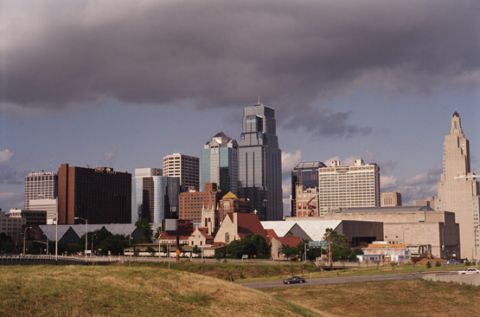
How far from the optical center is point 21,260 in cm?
14162

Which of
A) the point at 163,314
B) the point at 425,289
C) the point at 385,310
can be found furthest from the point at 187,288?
the point at 425,289

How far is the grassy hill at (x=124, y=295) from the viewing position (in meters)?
39.8

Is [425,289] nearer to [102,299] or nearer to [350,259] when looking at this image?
[102,299]

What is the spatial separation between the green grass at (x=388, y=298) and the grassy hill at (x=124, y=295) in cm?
2046

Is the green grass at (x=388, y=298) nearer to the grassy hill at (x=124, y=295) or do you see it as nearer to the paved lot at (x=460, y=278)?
the paved lot at (x=460, y=278)

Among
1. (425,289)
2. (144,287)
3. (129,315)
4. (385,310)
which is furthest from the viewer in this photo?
(425,289)

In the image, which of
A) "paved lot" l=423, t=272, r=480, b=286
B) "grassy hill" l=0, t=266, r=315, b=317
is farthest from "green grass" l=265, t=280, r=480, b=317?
"grassy hill" l=0, t=266, r=315, b=317

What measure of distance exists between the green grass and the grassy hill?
2046 centimetres

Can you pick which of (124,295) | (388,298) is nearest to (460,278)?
(388,298)

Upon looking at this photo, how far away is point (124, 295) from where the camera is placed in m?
43.2

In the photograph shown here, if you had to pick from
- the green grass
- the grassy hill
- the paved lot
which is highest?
the grassy hill

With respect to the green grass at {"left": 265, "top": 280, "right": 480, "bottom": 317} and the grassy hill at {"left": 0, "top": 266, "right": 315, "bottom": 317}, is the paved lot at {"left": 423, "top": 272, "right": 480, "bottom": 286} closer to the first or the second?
the green grass at {"left": 265, "top": 280, "right": 480, "bottom": 317}

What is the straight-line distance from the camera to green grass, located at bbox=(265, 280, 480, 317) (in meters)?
71.7

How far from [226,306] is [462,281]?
5480cm
